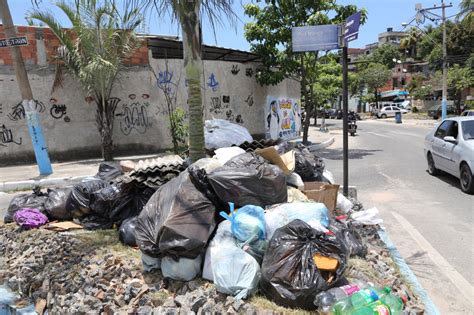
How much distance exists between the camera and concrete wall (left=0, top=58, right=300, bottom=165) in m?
12.6

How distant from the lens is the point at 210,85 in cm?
1547

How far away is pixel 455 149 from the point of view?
811 centimetres

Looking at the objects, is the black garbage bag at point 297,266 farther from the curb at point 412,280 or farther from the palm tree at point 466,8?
the palm tree at point 466,8

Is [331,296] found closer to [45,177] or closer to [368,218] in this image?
[368,218]

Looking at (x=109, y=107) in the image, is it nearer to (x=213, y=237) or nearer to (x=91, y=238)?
(x=91, y=238)

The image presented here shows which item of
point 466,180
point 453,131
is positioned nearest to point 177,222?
point 466,180

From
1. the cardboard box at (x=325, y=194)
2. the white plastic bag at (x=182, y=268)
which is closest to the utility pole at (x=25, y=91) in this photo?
the cardboard box at (x=325, y=194)

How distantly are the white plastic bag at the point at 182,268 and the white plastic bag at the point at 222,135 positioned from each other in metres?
3.71

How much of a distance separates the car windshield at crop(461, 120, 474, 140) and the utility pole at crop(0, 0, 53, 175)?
976cm

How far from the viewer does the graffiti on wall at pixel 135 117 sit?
44.7 ft

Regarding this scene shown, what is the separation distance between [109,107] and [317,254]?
35.9ft

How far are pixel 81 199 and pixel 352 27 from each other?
4.13 metres

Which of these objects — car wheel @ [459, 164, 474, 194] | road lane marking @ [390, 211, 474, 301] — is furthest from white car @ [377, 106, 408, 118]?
road lane marking @ [390, 211, 474, 301]

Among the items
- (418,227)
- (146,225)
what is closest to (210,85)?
(418,227)
